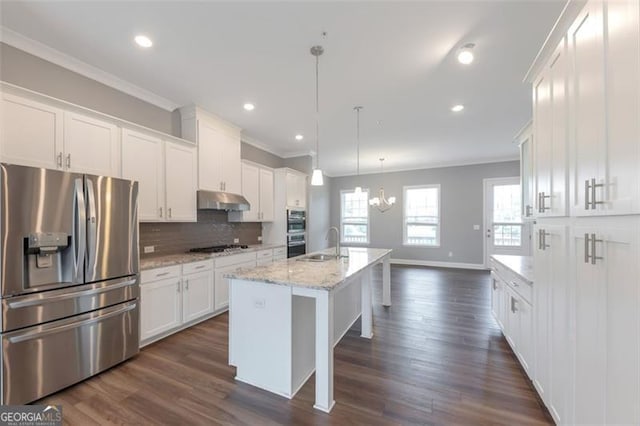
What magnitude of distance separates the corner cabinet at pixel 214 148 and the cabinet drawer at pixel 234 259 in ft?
3.48

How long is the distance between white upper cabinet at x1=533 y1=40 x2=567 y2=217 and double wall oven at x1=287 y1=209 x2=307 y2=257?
405 cm

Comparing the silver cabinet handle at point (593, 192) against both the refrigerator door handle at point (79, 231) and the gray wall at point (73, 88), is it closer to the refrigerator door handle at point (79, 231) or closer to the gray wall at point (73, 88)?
the refrigerator door handle at point (79, 231)

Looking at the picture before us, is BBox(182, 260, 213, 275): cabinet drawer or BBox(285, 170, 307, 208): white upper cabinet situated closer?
BBox(182, 260, 213, 275): cabinet drawer

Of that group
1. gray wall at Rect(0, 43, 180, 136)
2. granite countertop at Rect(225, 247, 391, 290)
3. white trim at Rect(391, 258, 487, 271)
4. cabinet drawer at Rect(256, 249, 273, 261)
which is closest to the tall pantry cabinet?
granite countertop at Rect(225, 247, 391, 290)

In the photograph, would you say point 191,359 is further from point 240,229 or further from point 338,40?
point 338,40

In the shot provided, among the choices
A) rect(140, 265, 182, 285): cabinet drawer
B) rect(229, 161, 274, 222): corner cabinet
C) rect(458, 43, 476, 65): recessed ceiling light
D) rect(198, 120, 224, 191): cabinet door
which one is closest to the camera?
rect(458, 43, 476, 65): recessed ceiling light

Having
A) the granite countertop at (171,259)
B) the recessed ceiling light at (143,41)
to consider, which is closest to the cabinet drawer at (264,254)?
the granite countertop at (171,259)

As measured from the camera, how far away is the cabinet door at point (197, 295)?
312cm

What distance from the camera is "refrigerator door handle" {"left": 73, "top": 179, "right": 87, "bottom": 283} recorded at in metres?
2.09

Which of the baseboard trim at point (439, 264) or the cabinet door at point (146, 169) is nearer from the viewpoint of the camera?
the cabinet door at point (146, 169)

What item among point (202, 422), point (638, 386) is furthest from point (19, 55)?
point (638, 386)

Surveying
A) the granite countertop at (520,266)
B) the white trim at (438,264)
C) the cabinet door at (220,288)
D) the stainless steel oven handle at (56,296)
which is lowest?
the white trim at (438,264)

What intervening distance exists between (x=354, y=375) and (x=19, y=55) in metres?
4.08

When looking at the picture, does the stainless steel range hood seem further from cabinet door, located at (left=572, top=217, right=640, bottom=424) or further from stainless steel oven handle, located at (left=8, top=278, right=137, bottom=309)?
cabinet door, located at (left=572, top=217, right=640, bottom=424)
